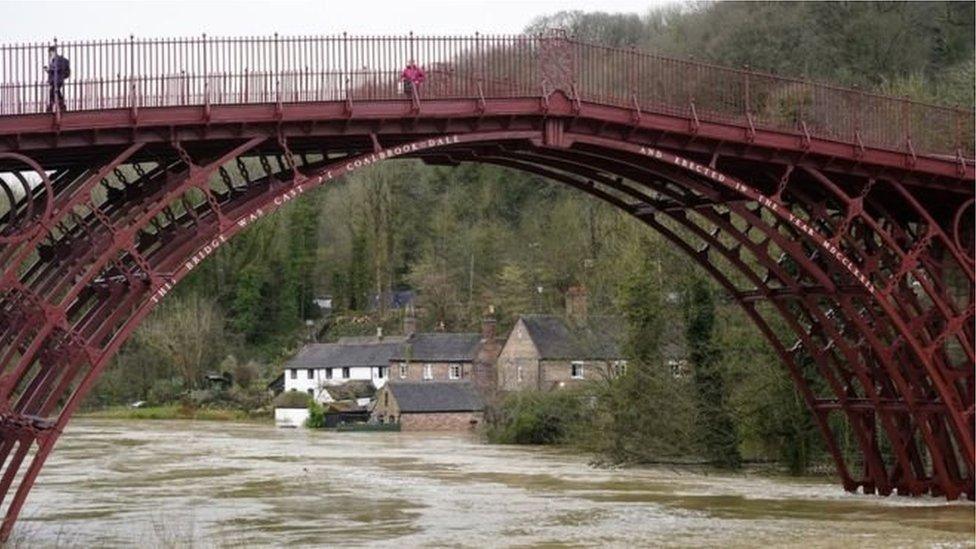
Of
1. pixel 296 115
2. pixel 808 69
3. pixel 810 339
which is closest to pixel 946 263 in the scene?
pixel 810 339

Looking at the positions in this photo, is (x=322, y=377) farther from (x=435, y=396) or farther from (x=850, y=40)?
(x=850, y=40)

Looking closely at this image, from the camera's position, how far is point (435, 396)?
71000 mm

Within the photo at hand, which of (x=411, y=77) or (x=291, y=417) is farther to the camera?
(x=291, y=417)

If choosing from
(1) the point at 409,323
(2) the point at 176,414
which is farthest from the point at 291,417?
(1) the point at 409,323

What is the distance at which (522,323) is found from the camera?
70000 millimetres

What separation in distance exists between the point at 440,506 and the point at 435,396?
41.3m

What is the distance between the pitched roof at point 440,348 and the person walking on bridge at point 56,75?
2169 inches

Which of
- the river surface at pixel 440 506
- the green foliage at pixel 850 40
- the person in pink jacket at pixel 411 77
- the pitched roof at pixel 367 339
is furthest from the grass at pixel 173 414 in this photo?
the person in pink jacket at pixel 411 77

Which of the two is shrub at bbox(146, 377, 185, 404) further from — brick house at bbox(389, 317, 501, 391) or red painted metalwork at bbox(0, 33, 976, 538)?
red painted metalwork at bbox(0, 33, 976, 538)

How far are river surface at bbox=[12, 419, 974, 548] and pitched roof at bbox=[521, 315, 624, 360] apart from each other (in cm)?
422

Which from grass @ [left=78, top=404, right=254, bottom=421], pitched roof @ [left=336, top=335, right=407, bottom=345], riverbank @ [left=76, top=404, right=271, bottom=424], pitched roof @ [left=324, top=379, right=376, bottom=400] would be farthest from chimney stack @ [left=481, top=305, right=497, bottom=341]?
grass @ [left=78, top=404, right=254, bottom=421]

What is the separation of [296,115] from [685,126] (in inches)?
264

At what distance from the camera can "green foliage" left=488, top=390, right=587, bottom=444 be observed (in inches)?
2170

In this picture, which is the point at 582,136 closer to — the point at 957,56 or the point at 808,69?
the point at 808,69
